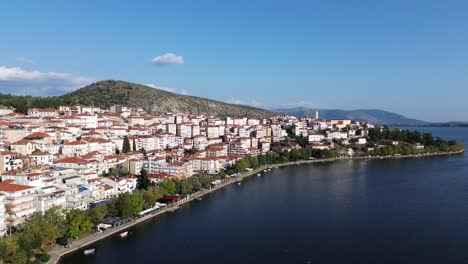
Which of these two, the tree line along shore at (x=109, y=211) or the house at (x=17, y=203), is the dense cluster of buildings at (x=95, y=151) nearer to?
the house at (x=17, y=203)

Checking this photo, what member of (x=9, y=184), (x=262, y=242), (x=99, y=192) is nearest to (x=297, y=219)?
(x=262, y=242)

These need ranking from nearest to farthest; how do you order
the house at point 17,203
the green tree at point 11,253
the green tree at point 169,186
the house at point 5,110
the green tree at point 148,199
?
1. the green tree at point 11,253
2. the house at point 17,203
3. the green tree at point 148,199
4. the green tree at point 169,186
5. the house at point 5,110

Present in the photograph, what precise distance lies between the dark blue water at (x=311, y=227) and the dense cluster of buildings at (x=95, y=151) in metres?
2.11

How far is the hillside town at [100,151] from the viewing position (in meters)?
11.9

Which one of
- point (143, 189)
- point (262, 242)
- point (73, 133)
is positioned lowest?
point (262, 242)

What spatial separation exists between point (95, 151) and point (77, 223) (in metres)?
8.89

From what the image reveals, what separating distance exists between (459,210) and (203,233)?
9.08m

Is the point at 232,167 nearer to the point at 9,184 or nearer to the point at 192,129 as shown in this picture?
the point at 192,129

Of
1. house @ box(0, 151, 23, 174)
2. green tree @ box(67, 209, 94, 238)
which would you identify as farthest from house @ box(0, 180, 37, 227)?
house @ box(0, 151, 23, 174)

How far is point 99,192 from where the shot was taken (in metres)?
13.3

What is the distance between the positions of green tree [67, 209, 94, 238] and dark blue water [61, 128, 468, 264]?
0.57 m

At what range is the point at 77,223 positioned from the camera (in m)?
10.6

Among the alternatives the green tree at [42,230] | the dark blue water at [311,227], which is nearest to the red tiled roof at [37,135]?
the dark blue water at [311,227]

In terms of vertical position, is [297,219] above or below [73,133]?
below
